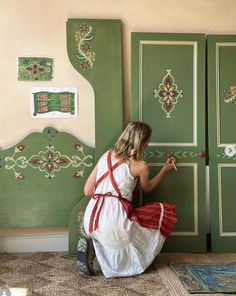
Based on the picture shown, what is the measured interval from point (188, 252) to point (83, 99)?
1.62 m

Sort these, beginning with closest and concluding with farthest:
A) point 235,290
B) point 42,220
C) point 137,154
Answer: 1. point 235,290
2. point 137,154
3. point 42,220

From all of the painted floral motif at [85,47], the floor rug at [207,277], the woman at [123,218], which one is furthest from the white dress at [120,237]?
the painted floral motif at [85,47]

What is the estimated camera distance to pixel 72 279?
2549 millimetres

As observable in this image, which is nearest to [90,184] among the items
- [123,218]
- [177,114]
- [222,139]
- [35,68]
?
[123,218]

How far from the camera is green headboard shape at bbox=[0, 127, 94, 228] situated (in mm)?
3074

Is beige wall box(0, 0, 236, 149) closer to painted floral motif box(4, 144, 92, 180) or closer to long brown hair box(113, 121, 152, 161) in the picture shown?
painted floral motif box(4, 144, 92, 180)

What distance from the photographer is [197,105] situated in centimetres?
320

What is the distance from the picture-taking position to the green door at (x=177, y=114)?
10.4ft

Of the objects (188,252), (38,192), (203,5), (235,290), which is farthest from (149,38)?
(235,290)

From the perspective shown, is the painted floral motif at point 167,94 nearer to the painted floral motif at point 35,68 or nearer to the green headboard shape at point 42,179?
the green headboard shape at point 42,179

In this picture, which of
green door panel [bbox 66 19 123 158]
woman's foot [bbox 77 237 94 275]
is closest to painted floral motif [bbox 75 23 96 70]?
green door panel [bbox 66 19 123 158]

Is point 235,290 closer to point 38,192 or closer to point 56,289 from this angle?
point 56,289

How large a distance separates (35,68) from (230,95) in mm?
1736

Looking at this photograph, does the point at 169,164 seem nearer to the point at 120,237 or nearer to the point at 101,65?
the point at 120,237
